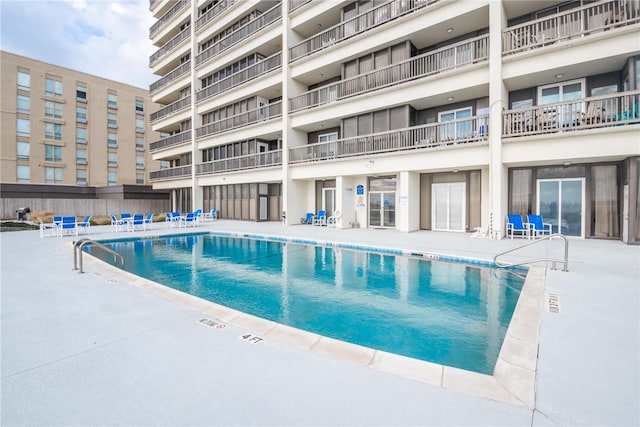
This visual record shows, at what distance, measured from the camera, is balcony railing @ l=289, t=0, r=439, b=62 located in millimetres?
13799

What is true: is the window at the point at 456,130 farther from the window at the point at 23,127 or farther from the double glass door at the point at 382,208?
the window at the point at 23,127

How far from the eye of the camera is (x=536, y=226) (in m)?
11.6

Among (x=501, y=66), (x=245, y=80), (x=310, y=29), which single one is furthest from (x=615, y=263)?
(x=245, y=80)

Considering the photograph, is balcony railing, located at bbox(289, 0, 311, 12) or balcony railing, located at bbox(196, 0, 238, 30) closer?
balcony railing, located at bbox(289, 0, 311, 12)

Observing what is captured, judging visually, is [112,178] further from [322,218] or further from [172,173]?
[322,218]

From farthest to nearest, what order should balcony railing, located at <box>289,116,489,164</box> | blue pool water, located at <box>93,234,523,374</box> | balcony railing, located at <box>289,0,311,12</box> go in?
balcony railing, located at <box>289,0,311,12</box> < balcony railing, located at <box>289,116,489,164</box> < blue pool water, located at <box>93,234,523,374</box>

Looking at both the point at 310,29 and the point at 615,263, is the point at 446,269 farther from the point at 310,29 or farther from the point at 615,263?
the point at 310,29

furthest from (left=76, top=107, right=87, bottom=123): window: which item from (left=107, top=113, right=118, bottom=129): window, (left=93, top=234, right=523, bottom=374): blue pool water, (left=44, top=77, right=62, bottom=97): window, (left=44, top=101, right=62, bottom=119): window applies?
(left=93, top=234, right=523, bottom=374): blue pool water

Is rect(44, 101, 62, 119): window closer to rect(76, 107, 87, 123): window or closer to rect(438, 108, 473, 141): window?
rect(76, 107, 87, 123): window

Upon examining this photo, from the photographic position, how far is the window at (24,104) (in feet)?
101

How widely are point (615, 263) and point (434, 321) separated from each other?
597 cm

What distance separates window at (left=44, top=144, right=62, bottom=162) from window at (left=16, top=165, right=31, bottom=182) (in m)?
2.04

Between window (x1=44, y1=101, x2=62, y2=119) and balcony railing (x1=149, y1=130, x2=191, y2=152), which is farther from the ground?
window (x1=44, y1=101, x2=62, y2=119)

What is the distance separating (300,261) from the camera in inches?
366
